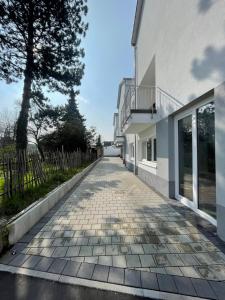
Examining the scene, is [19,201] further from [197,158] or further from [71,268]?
[197,158]

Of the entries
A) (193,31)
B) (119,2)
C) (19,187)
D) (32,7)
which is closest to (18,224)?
(19,187)

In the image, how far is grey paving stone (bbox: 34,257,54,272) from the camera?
2.71 m

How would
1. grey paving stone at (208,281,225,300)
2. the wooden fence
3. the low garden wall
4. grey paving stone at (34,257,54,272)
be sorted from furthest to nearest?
the wooden fence
the low garden wall
grey paving stone at (34,257,54,272)
grey paving stone at (208,281,225,300)

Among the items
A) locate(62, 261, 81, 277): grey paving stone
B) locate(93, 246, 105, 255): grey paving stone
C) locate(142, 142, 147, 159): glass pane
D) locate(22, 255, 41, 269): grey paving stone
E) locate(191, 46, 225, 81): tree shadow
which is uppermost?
locate(191, 46, 225, 81): tree shadow

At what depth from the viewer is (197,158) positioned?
180 inches

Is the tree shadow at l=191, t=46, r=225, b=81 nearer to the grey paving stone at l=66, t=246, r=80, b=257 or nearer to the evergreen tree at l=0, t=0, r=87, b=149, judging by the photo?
the grey paving stone at l=66, t=246, r=80, b=257

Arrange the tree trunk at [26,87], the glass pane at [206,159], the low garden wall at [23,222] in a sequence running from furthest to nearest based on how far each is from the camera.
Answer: the tree trunk at [26,87] → the glass pane at [206,159] → the low garden wall at [23,222]

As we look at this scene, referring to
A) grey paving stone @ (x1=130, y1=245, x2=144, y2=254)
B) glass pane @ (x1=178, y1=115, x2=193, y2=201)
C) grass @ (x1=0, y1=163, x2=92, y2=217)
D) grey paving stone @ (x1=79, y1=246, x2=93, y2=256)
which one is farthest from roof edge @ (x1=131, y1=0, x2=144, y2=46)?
grey paving stone @ (x1=79, y1=246, x2=93, y2=256)

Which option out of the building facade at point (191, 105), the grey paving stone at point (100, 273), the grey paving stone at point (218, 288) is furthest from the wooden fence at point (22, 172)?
the grey paving stone at point (218, 288)

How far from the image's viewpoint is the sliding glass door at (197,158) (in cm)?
402

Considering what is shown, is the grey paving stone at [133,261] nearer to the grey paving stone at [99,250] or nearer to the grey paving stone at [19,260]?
the grey paving stone at [99,250]

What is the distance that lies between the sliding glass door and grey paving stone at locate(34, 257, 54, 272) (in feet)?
10.6

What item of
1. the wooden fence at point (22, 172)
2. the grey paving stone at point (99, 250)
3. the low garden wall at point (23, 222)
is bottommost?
the grey paving stone at point (99, 250)

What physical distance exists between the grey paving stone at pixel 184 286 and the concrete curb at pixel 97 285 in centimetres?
7
